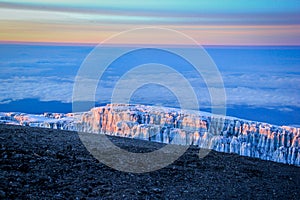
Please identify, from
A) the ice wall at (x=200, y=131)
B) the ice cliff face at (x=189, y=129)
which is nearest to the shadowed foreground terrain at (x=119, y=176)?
the ice wall at (x=200, y=131)

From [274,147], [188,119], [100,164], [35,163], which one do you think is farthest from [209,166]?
[188,119]

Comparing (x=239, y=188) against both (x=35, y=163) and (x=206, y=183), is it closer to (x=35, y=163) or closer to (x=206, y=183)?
(x=206, y=183)

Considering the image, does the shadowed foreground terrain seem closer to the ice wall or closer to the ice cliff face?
the ice wall

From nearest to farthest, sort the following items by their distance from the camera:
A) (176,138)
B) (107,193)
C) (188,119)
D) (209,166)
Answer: (107,193) < (209,166) < (176,138) < (188,119)

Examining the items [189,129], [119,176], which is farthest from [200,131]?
[119,176]

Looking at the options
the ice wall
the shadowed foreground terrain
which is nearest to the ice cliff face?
the ice wall
